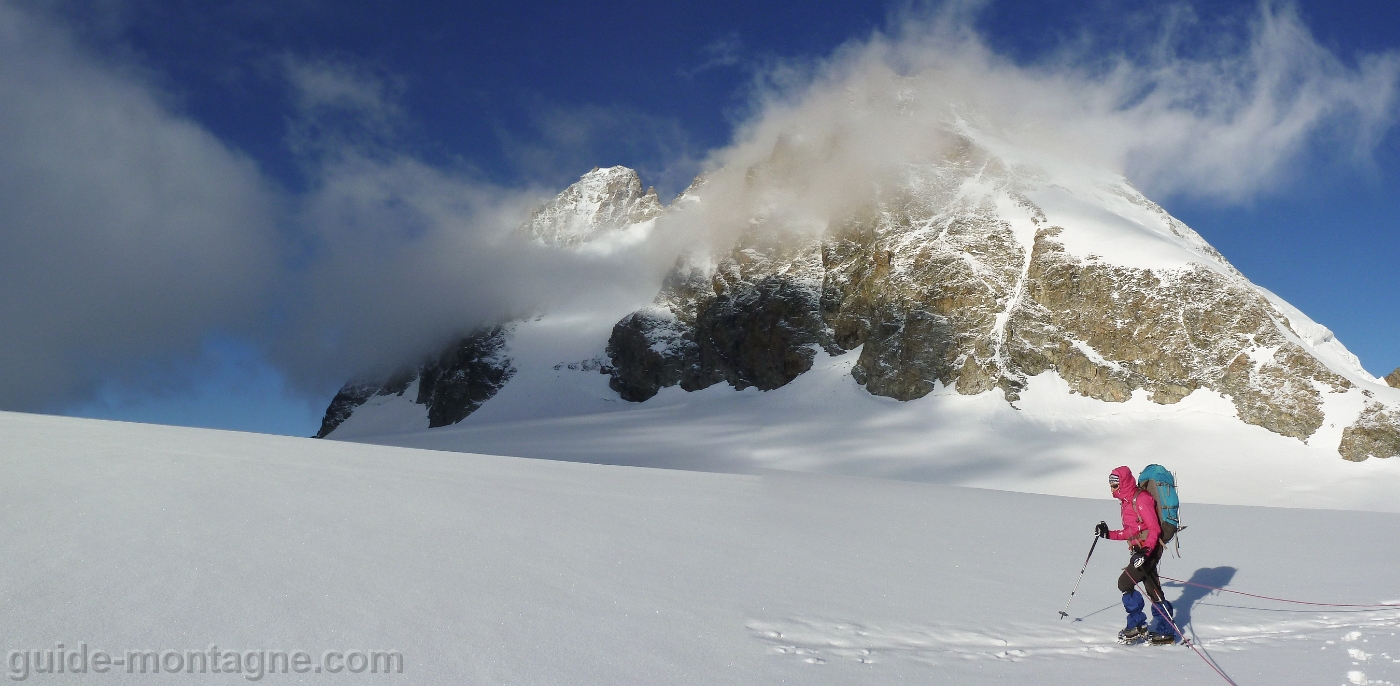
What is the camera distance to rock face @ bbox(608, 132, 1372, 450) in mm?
51562

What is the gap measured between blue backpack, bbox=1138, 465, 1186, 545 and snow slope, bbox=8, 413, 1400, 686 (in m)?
1.00

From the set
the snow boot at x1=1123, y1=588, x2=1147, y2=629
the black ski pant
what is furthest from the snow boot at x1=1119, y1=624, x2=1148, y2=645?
the black ski pant

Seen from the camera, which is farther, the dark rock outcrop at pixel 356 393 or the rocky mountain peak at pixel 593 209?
the rocky mountain peak at pixel 593 209

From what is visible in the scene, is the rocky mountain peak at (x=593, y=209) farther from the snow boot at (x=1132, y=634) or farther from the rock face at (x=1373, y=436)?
the snow boot at (x=1132, y=634)

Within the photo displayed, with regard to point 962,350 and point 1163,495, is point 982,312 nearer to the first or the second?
point 962,350

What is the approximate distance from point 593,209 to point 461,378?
65361 mm

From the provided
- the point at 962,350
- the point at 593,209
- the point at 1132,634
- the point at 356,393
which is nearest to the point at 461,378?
the point at 356,393

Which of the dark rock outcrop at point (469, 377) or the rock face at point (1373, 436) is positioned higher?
the dark rock outcrop at point (469, 377)

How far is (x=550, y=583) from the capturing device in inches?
222

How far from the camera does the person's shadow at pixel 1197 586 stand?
7289mm

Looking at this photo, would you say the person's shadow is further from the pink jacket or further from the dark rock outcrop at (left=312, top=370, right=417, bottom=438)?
the dark rock outcrop at (left=312, top=370, right=417, bottom=438)

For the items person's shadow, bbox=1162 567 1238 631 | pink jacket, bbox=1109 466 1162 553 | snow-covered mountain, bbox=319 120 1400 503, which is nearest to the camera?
pink jacket, bbox=1109 466 1162 553

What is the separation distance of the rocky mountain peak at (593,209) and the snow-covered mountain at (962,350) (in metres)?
59.7

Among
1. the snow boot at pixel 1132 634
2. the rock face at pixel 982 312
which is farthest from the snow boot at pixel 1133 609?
the rock face at pixel 982 312
